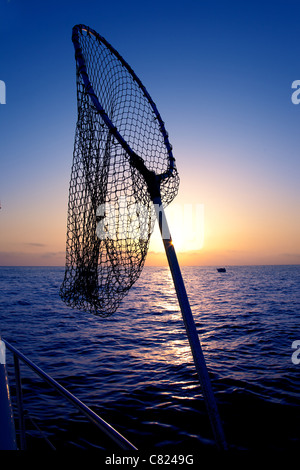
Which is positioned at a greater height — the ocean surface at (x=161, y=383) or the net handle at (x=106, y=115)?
the net handle at (x=106, y=115)

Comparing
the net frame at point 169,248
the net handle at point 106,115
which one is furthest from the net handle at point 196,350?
the net handle at point 106,115

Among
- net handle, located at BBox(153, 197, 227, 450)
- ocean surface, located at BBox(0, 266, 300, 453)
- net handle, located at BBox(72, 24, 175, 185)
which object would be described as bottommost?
ocean surface, located at BBox(0, 266, 300, 453)

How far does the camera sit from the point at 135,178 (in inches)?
119

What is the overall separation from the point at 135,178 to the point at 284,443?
18.0 feet

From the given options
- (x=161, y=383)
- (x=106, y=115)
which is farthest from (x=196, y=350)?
(x=161, y=383)

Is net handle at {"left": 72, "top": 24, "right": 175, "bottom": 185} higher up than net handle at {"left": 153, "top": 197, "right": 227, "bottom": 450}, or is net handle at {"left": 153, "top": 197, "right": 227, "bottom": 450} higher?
net handle at {"left": 72, "top": 24, "right": 175, "bottom": 185}

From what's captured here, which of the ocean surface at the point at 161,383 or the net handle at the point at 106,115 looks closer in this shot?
the net handle at the point at 106,115

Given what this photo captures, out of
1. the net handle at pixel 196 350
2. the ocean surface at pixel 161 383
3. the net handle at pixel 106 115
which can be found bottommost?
the ocean surface at pixel 161 383

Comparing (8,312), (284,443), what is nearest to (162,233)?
(284,443)

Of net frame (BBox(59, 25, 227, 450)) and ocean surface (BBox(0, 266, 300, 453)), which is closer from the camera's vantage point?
net frame (BBox(59, 25, 227, 450))

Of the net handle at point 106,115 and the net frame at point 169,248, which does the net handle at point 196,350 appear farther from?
the net handle at point 106,115

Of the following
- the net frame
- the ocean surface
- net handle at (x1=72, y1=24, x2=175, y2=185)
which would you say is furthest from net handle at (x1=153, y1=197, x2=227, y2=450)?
the ocean surface

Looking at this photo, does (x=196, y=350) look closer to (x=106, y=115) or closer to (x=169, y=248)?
(x=169, y=248)

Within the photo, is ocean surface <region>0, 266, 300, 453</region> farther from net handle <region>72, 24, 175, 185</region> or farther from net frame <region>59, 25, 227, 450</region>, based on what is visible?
net handle <region>72, 24, 175, 185</region>
